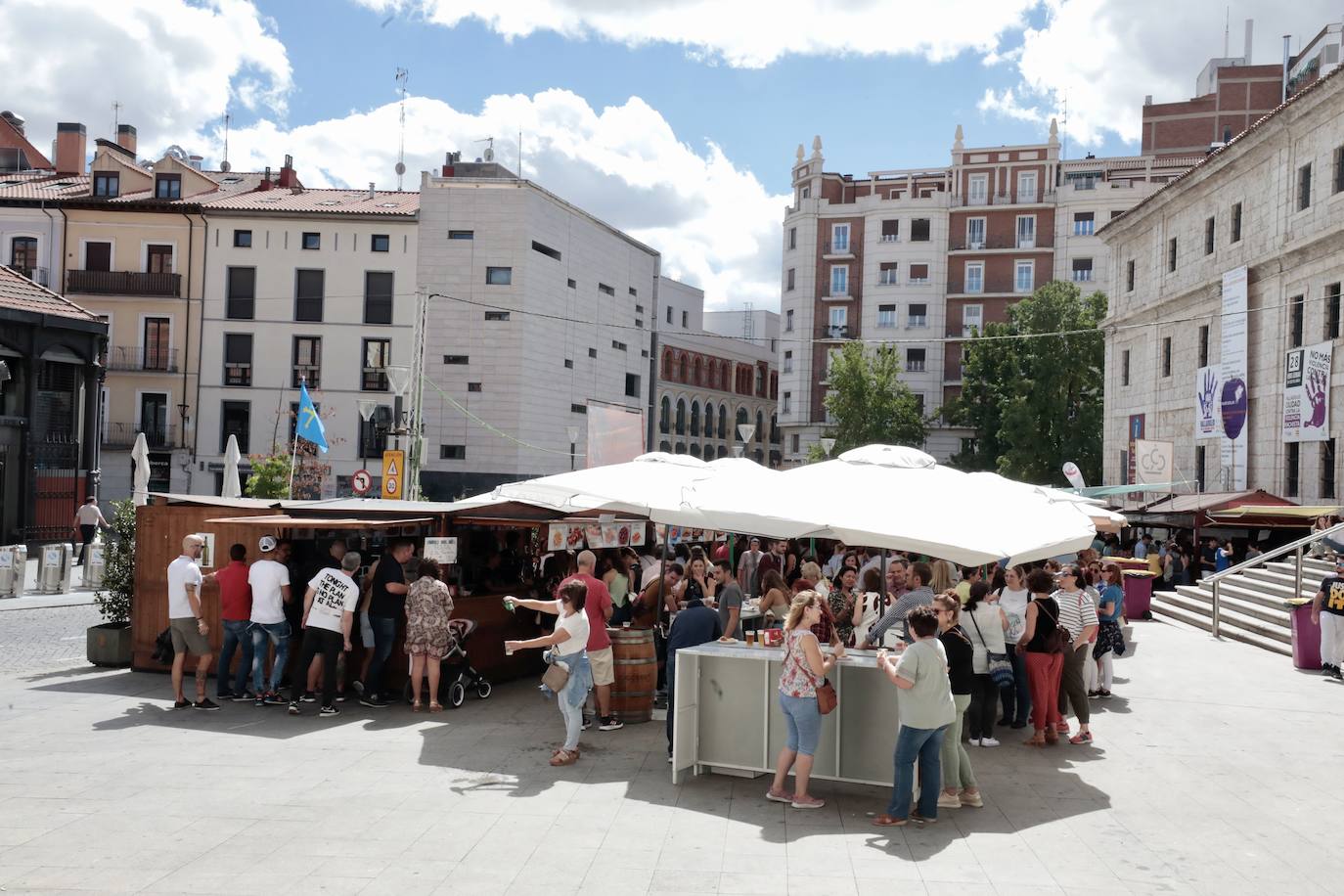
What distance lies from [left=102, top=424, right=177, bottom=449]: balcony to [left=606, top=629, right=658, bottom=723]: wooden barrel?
39.7 m

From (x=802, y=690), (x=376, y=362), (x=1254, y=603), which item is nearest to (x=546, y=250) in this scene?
(x=376, y=362)

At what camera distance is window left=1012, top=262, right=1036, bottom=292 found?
207ft

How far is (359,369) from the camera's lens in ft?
155

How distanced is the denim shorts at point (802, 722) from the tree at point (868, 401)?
4810 cm

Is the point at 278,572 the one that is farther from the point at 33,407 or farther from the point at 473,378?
the point at 473,378

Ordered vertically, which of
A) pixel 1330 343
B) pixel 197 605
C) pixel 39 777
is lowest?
pixel 39 777

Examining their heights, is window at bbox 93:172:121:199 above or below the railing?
above

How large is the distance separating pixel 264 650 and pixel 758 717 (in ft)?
17.7

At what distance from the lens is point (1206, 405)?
3180 cm

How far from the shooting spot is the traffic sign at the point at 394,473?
23.7 m

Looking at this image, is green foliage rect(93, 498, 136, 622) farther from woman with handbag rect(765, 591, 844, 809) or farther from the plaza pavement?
woman with handbag rect(765, 591, 844, 809)

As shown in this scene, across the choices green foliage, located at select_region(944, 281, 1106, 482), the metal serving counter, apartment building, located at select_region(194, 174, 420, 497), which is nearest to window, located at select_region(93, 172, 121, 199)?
apartment building, located at select_region(194, 174, 420, 497)

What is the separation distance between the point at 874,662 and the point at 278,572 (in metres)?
5.92

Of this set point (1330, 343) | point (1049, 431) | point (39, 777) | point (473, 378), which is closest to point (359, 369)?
point (473, 378)
